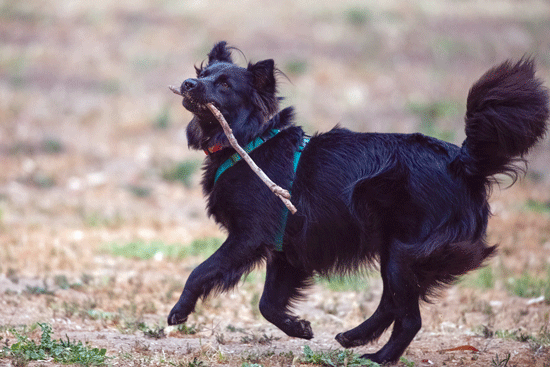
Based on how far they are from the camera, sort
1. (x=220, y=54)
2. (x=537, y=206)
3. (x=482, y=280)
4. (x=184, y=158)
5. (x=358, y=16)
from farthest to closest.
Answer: (x=358, y=16) < (x=184, y=158) < (x=537, y=206) < (x=482, y=280) < (x=220, y=54)

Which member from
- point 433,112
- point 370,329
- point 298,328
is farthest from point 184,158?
point 370,329

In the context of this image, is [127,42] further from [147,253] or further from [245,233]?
[245,233]

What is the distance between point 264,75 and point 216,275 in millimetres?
1381

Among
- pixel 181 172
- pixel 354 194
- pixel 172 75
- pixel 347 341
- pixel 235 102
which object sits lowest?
pixel 347 341

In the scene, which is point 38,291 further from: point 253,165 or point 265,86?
point 265,86

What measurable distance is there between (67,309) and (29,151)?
649cm

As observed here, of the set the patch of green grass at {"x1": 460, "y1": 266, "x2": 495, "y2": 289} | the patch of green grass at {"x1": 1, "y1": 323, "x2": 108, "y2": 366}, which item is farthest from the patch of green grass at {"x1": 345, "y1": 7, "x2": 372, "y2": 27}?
the patch of green grass at {"x1": 1, "y1": 323, "x2": 108, "y2": 366}

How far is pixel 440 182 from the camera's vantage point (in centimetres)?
348

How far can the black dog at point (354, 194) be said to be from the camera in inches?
134

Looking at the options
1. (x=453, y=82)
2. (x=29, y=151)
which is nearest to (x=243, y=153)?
(x=29, y=151)

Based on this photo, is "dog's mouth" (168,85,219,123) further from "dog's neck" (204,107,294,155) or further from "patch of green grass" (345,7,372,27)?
"patch of green grass" (345,7,372,27)

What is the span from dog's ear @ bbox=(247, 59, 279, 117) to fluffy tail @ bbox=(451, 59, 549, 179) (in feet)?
4.23

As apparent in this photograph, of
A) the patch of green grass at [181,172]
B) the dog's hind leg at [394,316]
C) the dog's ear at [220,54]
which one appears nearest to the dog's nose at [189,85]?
the dog's ear at [220,54]

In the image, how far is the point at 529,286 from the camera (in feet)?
18.4
